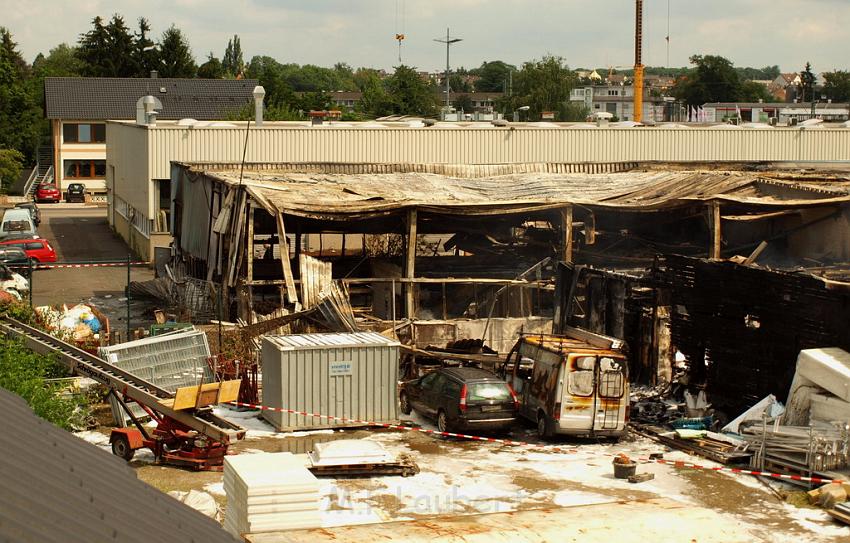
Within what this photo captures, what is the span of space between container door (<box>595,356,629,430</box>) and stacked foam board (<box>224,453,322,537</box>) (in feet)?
22.0

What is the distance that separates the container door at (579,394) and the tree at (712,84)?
410 feet

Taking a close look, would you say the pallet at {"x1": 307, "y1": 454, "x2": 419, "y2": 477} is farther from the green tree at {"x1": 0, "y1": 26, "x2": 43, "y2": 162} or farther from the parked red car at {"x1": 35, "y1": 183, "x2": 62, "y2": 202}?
the green tree at {"x1": 0, "y1": 26, "x2": 43, "y2": 162}

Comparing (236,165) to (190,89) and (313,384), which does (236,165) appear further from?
(190,89)

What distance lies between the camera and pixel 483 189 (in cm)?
3069

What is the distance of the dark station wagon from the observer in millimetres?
18562

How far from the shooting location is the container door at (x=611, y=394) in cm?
1819

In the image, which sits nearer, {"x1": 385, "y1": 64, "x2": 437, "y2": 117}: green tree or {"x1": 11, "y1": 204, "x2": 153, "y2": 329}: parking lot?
{"x1": 11, "y1": 204, "x2": 153, "y2": 329}: parking lot

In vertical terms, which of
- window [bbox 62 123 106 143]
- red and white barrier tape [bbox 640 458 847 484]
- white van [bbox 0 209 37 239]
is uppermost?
window [bbox 62 123 106 143]

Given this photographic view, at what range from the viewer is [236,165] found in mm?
33969

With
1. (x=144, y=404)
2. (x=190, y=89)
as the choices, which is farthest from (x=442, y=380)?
(x=190, y=89)

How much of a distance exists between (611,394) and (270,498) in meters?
7.66

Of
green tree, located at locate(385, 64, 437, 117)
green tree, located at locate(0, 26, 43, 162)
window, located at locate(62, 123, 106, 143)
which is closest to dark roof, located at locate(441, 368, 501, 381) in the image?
window, located at locate(62, 123, 106, 143)

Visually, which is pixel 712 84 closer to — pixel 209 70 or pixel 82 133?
pixel 209 70

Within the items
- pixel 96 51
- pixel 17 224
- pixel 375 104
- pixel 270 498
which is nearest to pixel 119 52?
pixel 96 51
